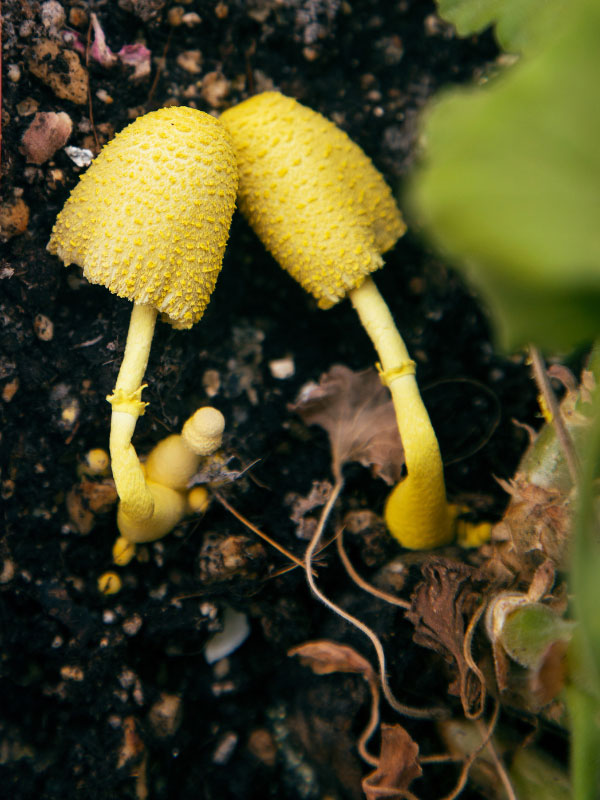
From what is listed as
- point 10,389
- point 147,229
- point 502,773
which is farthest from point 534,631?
point 10,389

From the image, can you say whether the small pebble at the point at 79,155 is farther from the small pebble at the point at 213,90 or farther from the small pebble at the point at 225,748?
the small pebble at the point at 225,748

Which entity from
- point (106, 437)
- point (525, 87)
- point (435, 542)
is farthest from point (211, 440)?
point (525, 87)

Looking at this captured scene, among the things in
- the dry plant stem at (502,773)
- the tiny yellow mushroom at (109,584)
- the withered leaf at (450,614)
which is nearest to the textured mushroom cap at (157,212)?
the tiny yellow mushroom at (109,584)

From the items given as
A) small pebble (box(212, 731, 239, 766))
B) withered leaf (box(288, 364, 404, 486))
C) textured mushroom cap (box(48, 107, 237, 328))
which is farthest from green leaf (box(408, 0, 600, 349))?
small pebble (box(212, 731, 239, 766))

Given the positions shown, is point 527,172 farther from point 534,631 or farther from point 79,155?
point 79,155

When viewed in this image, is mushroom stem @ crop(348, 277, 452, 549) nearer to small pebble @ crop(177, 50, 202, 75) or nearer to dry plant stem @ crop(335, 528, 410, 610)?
dry plant stem @ crop(335, 528, 410, 610)

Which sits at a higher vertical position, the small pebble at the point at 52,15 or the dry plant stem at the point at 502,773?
the small pebble at the point at 52,15
